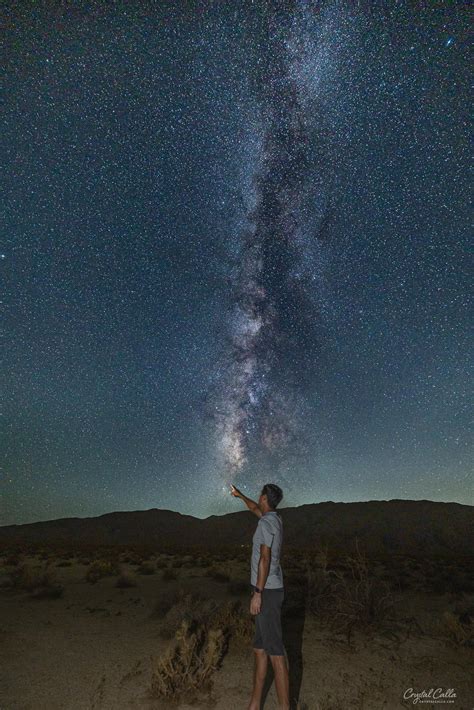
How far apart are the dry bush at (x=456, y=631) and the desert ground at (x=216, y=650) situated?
0.02m

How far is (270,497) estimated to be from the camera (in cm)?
387

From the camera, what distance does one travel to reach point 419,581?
12617 mm

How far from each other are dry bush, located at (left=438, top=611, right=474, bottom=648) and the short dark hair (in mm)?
4531

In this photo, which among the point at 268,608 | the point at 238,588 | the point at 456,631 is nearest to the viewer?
the point at 268,608

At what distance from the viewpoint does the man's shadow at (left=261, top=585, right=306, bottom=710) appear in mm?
4420

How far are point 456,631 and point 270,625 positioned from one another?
444cm

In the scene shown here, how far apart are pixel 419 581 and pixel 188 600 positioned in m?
9.81

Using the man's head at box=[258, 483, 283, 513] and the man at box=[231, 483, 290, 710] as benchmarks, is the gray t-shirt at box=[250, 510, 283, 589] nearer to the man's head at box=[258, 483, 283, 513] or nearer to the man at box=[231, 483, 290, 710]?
the man at box=[231, 483, 290, 710]

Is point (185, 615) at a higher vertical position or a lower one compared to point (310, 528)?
lower

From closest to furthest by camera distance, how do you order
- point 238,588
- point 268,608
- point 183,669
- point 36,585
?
point 268,608 < point 183,669 < point 238,588 < point 36,585

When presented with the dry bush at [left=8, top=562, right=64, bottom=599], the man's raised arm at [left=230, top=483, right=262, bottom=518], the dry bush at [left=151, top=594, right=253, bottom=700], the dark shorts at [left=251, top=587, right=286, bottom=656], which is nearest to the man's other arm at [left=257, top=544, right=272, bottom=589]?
the dark shorts at [left=251, top=587, right=286, bottom=656]

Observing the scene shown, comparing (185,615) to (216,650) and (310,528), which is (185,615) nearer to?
(216,650)

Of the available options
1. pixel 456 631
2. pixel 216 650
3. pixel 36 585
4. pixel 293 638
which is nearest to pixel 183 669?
pixel 216 650

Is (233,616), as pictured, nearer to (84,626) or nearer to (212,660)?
(212,660)
